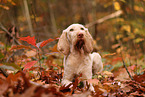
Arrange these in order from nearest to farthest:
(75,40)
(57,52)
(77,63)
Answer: (75,40)
(77,63)
(57,52)

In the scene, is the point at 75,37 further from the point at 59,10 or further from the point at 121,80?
the point at 59,10

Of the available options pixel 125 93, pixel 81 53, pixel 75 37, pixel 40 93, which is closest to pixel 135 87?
pixel 125 93

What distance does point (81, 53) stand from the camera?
2.71 meters

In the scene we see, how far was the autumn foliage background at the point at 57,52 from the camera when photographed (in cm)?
181

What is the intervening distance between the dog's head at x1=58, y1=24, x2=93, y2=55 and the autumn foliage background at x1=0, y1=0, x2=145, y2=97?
26 centimetres

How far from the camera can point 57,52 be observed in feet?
9.54

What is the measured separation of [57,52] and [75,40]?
1.84 feet

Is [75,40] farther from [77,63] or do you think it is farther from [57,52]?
[57,52]

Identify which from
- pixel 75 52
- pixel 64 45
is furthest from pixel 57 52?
pixel 75 52

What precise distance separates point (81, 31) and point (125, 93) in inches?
47.4

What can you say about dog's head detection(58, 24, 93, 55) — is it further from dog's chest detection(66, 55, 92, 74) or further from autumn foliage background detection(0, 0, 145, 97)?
autumn foliage background detection(0, 0, 145, 97)

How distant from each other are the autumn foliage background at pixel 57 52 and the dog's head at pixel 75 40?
263 millimetres

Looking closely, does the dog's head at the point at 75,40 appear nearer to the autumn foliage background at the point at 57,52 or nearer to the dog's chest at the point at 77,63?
the dog's chest at the point at 77,63

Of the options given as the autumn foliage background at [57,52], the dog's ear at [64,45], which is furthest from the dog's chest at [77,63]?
the autumn foliage background at [57,52]
